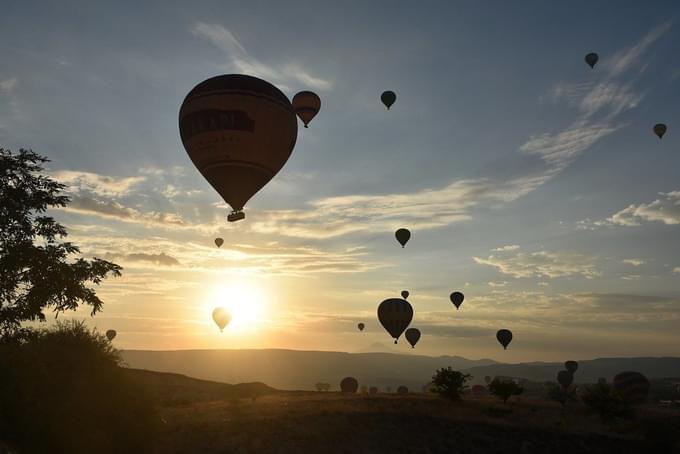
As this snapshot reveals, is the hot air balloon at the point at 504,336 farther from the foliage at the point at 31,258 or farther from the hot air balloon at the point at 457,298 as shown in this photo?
the foliage at the point at 31,258

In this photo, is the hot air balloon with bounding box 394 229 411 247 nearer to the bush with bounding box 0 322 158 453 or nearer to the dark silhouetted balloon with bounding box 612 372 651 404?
the dark silhouetted balloon with bounding box 612 372 651 404

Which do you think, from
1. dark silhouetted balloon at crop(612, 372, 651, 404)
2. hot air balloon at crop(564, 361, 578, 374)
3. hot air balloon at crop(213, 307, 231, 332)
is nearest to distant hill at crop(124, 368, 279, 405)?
hot air balloon at crop(213, 307, 231, 332)

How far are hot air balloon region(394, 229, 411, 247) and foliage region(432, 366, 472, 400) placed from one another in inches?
883

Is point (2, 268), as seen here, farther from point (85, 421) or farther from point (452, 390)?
point (452, 390)

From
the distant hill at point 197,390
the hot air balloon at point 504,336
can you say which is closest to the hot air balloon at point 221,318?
the distant hill at point 197,390

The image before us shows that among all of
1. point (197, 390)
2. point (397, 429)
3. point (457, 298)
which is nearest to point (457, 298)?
point (457, 298)

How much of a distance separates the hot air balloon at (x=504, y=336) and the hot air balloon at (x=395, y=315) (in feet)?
64.7

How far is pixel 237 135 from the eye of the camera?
33938mm

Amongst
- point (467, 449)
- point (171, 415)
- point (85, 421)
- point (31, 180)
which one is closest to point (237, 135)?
point (31, 180)

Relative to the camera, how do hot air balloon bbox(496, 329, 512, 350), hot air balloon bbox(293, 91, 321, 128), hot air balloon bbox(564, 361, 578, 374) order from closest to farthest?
hot air balloon bbox(293, 91, 321, 128) < hot air balloon bbox(496, 329, 512, 350) < hot air balloon bbox(564, 361, 578, 374)

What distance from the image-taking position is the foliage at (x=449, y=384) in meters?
50.0

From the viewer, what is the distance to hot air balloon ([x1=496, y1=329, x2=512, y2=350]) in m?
80.3

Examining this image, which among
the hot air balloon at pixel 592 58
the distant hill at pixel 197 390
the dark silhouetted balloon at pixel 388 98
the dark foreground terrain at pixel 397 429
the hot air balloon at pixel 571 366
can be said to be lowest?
the dark foreground terrain at pixel 397 429

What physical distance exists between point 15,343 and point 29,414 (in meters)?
4.72
